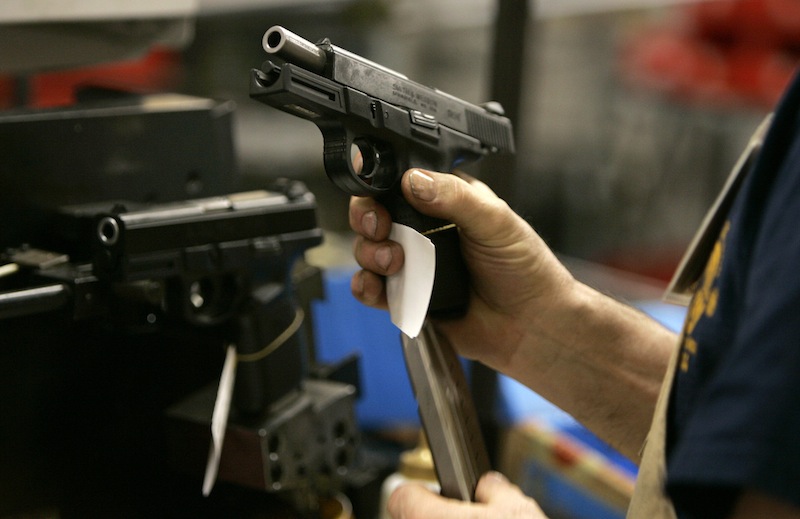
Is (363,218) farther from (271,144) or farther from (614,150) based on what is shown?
(271,144)

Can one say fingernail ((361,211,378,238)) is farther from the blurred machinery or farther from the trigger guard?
the blurred machinery

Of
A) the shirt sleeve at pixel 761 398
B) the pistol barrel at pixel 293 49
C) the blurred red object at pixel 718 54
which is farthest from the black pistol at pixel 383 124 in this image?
the blurred red object at pixel 718 54

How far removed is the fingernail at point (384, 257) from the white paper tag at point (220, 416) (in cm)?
21

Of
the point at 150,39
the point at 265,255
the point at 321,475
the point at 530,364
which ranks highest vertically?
the point at 150,39

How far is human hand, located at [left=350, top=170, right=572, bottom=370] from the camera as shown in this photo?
2.38 ft

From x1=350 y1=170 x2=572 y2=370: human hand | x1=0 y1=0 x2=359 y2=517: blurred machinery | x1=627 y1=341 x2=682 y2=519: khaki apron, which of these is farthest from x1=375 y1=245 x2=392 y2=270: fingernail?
x1=627 y1=341 x2=682 y2=519: khaki apron

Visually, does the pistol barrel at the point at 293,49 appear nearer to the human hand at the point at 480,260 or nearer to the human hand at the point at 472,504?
the human hand at the point at 480,260

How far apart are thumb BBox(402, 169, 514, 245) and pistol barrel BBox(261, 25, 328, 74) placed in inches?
6.0

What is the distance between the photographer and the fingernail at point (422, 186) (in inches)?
28.0

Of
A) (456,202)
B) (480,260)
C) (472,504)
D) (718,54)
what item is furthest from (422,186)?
(718,54)

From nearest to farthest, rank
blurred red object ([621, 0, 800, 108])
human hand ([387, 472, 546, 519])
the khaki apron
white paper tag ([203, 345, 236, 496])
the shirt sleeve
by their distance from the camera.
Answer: the shirt sleeve
the khaki apron
human hand ([387, 472, 546, 519])
white paper tag ([203, 345, 236, 496])
blurred red object ([621, 0, 800, 108])

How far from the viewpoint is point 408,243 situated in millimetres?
734

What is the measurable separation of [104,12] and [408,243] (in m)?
0.52

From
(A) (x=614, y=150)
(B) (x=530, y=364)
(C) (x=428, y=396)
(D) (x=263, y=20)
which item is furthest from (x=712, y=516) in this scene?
(D) (x=263, y=20)
